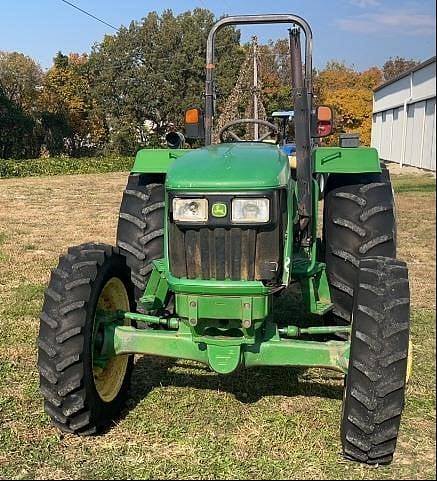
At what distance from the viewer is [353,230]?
3.88m

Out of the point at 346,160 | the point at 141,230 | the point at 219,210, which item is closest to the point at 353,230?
the point at 346,160

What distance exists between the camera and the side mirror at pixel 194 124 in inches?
171

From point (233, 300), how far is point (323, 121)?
1516mm

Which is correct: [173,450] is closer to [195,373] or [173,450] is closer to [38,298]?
[195,373]

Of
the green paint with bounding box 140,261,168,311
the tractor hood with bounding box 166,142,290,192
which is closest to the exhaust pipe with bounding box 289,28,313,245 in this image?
the tractor hood with bounding box 166,142,290,192

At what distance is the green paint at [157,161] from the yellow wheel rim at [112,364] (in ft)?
2.84

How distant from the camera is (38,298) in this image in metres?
5.80

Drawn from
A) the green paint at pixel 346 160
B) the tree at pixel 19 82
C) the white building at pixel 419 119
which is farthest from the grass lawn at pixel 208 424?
the tree at pixel 19 82

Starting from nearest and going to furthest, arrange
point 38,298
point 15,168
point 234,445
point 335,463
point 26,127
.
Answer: point 335,463 < point 234,445 < point 38,298 < point 15,168 < point 26,127

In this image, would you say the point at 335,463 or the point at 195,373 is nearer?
the point at 335,463

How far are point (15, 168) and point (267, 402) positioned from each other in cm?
2123

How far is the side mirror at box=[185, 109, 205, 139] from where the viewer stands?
4332 millimetres

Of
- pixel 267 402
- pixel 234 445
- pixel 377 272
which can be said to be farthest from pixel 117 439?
pixel 377 272

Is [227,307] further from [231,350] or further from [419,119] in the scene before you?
[419,119]
